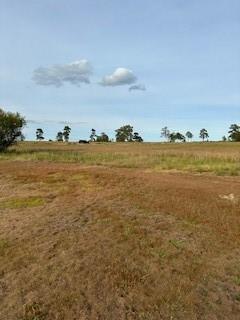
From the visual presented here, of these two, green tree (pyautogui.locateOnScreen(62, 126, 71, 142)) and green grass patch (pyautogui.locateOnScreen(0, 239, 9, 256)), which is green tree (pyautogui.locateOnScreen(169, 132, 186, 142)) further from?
green grass patch (pyautogui.locateOnScreen(0, 239, 9, 256))

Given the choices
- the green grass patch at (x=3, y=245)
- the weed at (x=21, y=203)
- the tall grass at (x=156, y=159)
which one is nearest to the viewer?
the green grass patch at (x=3, y=245)

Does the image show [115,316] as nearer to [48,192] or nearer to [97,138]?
[48,192]

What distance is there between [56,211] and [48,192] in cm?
348

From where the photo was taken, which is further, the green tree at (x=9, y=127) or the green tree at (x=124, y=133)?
the green tree at (x=124, y=133)

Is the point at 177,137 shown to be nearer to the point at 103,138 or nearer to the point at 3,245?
the point at 103,138

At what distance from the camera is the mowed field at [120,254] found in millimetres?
8211

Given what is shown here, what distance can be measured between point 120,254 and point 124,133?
437ft

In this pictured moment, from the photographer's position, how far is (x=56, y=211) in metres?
14.3

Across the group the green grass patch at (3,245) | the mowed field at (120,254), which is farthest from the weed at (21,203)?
the green grass patch at (3,245)

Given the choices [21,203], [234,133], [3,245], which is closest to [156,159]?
[21,203]

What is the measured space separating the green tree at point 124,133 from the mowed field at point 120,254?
125 m

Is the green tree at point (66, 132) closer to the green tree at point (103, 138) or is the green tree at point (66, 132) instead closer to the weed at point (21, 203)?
the green tree at point (103, 138)

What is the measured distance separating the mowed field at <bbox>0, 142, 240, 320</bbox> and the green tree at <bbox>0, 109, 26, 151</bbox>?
39505 mm

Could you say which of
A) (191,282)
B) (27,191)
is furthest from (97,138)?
(191,282)
